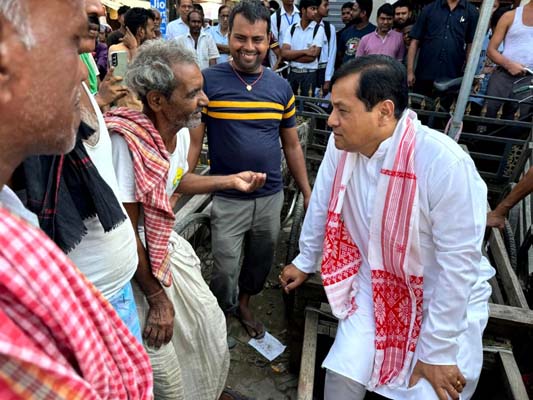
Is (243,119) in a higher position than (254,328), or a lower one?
higher

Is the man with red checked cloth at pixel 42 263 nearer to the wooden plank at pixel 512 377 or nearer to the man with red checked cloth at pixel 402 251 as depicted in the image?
the man with red checked cloth at pixel 402 251

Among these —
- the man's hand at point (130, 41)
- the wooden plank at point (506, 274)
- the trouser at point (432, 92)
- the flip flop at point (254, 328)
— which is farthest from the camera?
the trouser at point (432, 92)

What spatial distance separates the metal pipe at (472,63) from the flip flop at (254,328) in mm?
3033

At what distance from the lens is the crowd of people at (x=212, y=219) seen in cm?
71

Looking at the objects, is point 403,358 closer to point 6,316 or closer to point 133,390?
point 133,390

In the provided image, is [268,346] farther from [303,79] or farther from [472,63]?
[303,79]

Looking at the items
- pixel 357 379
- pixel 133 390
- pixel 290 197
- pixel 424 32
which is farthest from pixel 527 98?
pixel 133 390

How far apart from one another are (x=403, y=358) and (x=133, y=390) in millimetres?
1404

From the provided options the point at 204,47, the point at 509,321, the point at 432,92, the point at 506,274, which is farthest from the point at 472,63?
the point at 204,47

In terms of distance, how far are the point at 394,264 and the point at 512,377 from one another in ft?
2.64

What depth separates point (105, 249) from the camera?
1344 millimetres

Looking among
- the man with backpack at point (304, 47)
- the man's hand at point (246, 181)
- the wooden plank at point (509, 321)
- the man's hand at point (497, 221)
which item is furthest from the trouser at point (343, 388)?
the man with backpack at point (304, 47)

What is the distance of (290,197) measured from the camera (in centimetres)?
473

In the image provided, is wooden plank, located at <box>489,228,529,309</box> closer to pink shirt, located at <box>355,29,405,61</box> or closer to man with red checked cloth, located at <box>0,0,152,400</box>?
man with red checked cloth, located at <box>0,0,152,400</box>
